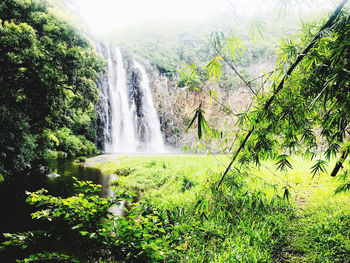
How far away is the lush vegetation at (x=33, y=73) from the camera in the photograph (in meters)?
7.38

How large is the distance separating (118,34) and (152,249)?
2197 inches

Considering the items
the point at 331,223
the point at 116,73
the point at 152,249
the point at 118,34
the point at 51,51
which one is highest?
the point at 118,34

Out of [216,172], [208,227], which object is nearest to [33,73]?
[208,227]

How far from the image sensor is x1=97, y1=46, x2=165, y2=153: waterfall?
2306cm

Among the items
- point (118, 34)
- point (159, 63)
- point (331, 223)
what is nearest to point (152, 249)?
point (331, 223)

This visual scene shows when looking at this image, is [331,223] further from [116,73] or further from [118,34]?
[118,34]

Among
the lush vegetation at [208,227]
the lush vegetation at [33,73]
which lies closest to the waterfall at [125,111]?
the lush vegetation at [33,73]

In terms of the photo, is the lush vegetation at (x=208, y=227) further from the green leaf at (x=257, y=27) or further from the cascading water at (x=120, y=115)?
the cascading water at (x=120, y=115)

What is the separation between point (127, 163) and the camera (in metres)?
12.7

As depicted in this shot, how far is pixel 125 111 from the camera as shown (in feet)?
78.8

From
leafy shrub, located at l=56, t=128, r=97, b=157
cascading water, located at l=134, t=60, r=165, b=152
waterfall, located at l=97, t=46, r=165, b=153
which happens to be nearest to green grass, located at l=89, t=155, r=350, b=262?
leafy shrub, located at l=56, t=128, r=97, b=157

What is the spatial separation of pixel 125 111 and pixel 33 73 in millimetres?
15979

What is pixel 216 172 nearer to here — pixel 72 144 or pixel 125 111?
pixel 72 144

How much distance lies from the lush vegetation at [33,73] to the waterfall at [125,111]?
39.3 ft
